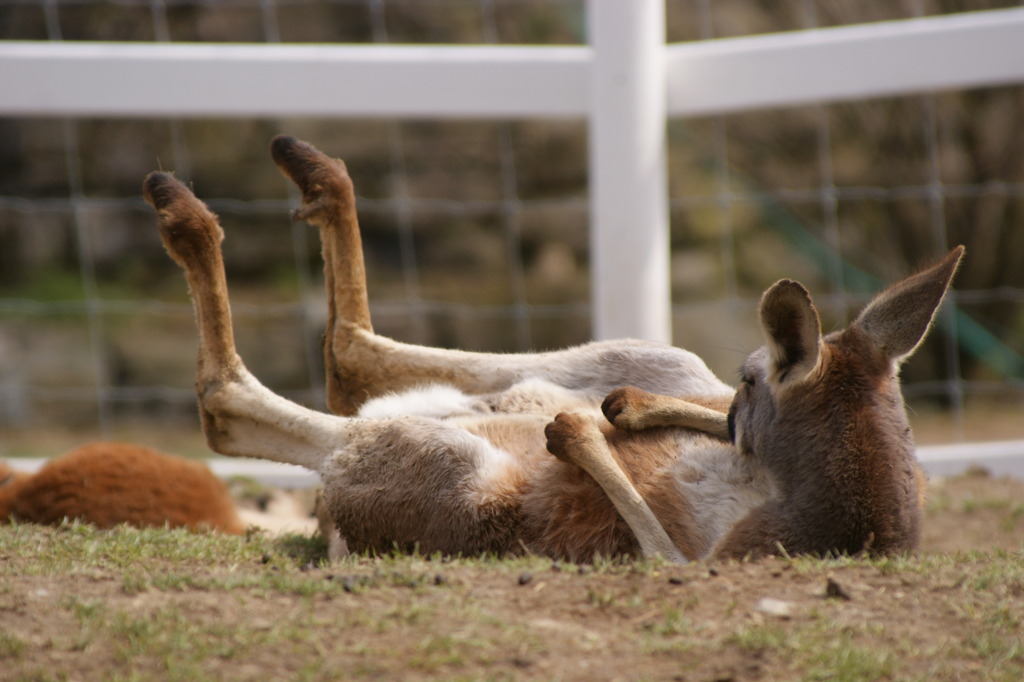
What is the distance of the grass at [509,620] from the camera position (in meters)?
2.24

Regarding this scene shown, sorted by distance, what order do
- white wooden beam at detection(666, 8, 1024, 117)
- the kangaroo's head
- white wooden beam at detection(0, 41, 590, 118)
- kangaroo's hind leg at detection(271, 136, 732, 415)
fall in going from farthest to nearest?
white wooden beam at detection(0, 41, 590, 118)
white wooden beam at detection(666, 8, 1024, 117)
kangaroo's hind leg at detection(271, 136, 732, 415)
the kangaroo's head

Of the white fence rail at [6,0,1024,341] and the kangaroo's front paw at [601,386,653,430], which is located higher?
the white fence rail at [6,0,1024,341]

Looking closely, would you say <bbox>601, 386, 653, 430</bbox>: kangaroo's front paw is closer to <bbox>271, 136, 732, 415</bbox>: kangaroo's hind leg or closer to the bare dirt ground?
<bbox>271, 136, 732, 415</bbox>: kangaroo's hind leg

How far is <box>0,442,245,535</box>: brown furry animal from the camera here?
371 cm

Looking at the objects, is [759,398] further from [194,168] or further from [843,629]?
[194,168]

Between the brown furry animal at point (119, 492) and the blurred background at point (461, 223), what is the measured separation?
220 inches

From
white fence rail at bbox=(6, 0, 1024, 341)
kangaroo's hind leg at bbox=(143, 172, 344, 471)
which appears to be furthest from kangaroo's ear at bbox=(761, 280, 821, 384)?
white fence rail at bbox=(6, 0, 1024, 341)

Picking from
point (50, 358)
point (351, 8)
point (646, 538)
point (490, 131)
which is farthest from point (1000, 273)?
point (50, 358)

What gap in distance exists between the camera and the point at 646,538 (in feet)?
10.3

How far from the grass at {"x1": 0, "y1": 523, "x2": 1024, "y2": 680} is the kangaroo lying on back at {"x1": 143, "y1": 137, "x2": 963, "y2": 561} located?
0.24 metres

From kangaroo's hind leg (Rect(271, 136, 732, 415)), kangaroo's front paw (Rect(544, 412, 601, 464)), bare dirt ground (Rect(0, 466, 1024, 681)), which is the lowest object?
bare dirt ground (Rect(0, 466, 1024, 681))

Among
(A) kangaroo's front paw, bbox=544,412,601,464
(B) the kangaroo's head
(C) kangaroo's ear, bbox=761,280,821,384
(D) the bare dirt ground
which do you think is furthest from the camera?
(A) kangaroo's front paw, bbox=544,412,601,464

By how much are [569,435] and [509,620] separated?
918 millimetres

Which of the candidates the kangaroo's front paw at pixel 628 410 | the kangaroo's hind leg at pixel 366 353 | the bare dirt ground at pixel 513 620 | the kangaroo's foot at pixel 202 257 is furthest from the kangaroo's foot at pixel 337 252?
the bare dirt ground at pixel 513 620
